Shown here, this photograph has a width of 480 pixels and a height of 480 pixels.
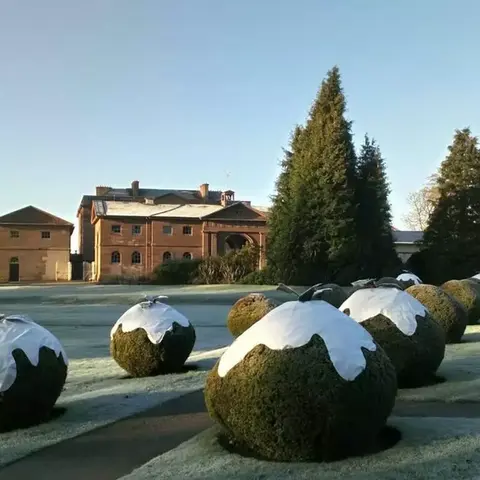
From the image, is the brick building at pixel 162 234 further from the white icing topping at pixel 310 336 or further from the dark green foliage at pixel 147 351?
the white icing topping at pixel 310 336

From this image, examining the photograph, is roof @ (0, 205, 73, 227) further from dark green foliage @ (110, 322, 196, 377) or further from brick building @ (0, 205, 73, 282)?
dark green foliage @ (110, 322, 196, 377)

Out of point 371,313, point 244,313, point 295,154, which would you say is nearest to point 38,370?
point 371,313

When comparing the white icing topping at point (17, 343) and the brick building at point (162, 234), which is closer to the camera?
the white icing topping at point (17, 343)

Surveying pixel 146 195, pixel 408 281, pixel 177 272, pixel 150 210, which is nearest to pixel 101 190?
pixel 146 195

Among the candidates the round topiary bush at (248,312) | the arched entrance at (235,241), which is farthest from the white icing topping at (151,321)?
the arched entrance at (235,241)

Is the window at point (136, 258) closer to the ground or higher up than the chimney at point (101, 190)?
closer to the ground

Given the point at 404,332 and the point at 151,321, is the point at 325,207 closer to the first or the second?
the point at 151,321

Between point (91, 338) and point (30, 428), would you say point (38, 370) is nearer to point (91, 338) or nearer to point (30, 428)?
point (30, 428)

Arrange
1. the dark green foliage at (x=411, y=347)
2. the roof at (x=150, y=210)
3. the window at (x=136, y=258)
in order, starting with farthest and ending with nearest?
1. the roof at (x=150, y=210)
2. the window at (x=136, y=258)
3. the dark green foliage at (x=411, y=347)

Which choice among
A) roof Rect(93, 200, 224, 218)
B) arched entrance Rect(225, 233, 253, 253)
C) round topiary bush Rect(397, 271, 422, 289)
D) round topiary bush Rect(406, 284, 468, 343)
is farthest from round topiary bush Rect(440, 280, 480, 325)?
arched entrance Rect(225, 233, 253, 253)

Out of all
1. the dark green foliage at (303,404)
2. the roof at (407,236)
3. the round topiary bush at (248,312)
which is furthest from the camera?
the roof at (407,236)

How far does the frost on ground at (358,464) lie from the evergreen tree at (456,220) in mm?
39702

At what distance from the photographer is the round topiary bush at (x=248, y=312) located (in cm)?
1502

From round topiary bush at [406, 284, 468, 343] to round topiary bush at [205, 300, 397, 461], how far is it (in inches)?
336
